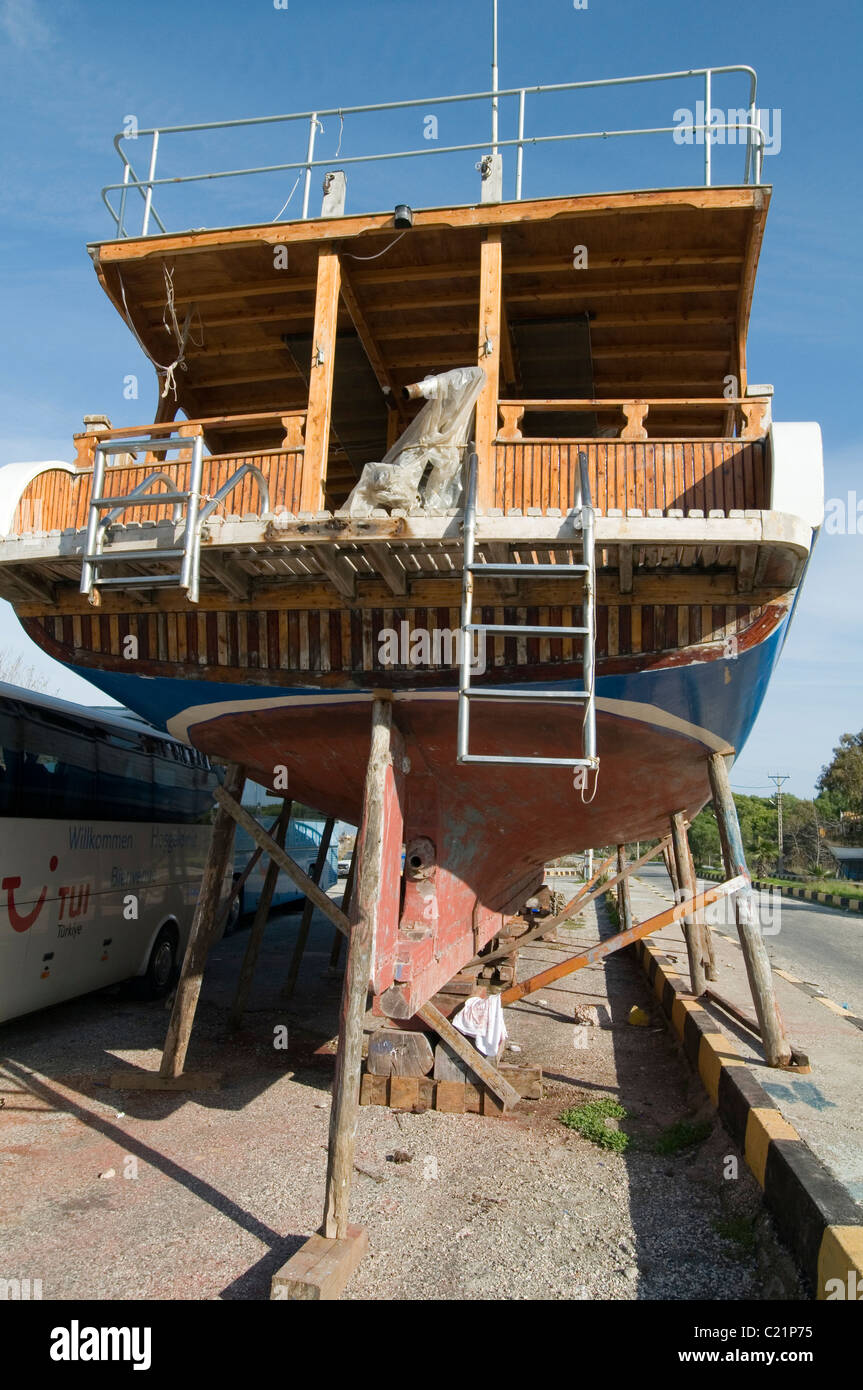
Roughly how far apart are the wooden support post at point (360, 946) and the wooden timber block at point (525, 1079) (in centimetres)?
178

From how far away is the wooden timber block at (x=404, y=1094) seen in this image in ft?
18.6

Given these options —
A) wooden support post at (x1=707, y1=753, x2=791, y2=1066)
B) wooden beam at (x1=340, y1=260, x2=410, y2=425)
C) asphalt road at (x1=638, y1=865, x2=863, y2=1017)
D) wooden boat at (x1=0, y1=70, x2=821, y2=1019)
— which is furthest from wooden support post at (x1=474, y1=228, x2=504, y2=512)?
asphalt road at (x1=638, y1=865, x2=863, y2=1017)

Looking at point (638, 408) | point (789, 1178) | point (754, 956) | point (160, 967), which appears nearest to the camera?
point (789, 1178)

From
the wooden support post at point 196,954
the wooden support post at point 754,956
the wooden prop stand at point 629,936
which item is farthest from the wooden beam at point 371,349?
the wooden prop stand at point 629,936

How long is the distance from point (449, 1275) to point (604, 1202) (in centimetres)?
112

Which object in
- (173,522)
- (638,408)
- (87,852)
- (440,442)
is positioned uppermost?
(638,408)

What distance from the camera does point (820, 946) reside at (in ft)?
49.1

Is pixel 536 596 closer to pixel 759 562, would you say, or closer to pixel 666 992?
pixel 759 562

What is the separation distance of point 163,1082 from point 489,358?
17.1ft

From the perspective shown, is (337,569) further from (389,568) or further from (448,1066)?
(448,1066)

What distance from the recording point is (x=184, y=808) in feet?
33.7

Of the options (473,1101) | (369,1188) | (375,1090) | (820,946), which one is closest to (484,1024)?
(473,1101)

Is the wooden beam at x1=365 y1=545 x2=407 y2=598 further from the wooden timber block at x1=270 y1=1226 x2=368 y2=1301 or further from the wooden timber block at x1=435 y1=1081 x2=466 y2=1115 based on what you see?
the wooden timber block at x1=435 y1=1081 x2=466 y2=1115

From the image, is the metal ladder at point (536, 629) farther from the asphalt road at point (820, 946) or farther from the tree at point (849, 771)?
the tree at point (849, 771)
